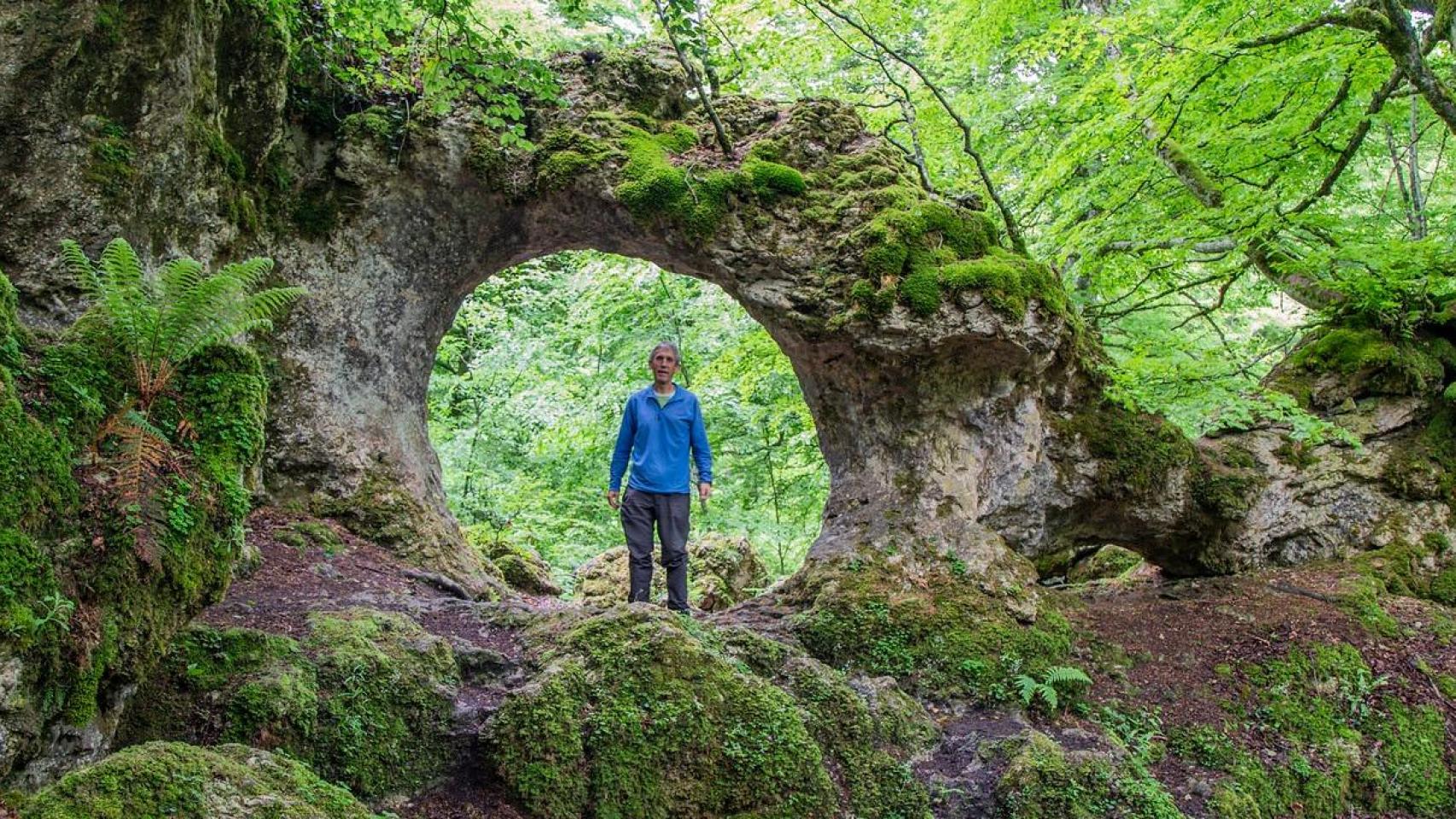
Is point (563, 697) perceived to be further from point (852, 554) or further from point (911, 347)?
point (911, 347)

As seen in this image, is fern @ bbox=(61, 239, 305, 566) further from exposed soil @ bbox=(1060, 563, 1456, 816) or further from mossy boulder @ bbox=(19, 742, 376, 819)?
exposed soil @ bbox=(1060, 563, 1456, 816)

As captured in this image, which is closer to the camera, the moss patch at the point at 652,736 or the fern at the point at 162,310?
the fern at the point at 162,310

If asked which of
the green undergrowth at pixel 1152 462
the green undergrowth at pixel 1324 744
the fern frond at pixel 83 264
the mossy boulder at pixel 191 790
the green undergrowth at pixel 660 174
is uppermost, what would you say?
the green undergrowth at pixel 660 174

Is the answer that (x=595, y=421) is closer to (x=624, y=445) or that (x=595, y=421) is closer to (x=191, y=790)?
(x=624, y=445)

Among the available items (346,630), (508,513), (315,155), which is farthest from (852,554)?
(508,513)

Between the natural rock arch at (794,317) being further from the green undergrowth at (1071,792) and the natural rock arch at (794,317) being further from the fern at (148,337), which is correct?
the fern at (148,337)

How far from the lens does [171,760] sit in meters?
2.73

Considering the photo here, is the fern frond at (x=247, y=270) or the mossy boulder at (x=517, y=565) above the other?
the fern frond at (x=247, y=270)

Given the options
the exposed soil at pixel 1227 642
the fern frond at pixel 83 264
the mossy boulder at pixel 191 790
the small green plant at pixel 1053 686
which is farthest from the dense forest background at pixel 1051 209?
the mossy boulder at pixel 191 790

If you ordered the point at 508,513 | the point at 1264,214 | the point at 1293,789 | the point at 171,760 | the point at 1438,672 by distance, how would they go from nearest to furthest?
1. the point at 171,760
2. the point at 1293,789
3. the point at 1438,672
4. the point at 1264,214
5. the point at 508,513

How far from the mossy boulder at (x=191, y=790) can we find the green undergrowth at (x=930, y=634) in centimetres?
404

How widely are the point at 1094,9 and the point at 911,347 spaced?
7827 mm

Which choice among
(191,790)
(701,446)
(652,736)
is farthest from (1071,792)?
(191,790)

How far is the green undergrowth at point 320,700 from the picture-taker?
12.0 feet
